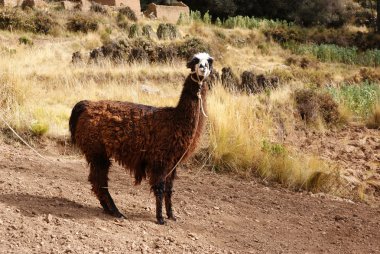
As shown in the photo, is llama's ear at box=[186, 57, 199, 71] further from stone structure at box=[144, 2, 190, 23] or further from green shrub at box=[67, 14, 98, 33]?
stone structure at box=[144, 2, 190, 23]

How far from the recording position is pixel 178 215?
19.6 feet

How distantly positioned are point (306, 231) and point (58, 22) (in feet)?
71.6

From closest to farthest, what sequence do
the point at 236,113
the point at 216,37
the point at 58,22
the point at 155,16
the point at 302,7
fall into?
the point at 236,113, the point at 58,22, the point at 216,37, the point at 155,16, the point at 302,7

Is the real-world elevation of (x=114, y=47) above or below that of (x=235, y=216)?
above

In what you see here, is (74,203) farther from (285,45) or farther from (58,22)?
(285,45)

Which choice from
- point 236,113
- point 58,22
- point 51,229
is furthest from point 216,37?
point 51,229

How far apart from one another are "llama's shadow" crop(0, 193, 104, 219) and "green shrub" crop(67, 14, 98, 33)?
70.4 feet

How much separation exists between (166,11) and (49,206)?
100ft

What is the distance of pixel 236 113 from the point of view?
952 cm

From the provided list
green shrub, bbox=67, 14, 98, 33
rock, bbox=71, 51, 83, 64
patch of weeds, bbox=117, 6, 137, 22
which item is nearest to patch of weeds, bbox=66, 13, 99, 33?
green shrub, bbox=67, 14, 98, 33

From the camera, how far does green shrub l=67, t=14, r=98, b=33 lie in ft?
86.5

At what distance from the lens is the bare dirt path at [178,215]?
4.73 m

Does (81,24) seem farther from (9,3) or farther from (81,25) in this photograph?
(9,3)

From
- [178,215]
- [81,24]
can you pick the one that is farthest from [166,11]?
[178,215]
